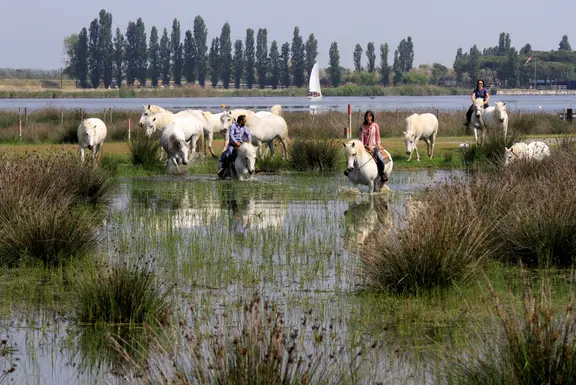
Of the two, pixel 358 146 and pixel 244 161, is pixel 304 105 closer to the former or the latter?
pixel 244 161

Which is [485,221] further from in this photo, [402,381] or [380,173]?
[380,173]

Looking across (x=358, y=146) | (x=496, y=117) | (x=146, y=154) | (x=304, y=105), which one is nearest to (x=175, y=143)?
(x=146, y=154)

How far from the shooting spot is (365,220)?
1773cm

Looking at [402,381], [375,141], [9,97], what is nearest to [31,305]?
[402,381]

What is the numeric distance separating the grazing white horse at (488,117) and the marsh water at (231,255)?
7.75 metres

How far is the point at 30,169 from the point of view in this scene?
712 inches

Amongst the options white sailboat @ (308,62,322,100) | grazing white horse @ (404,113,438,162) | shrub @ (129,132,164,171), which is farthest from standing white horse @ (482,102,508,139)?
white sailboat @ (308,62,322,100)

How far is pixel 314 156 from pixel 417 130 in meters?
3.90

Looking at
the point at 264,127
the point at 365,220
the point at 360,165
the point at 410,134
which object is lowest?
the point at 365,220

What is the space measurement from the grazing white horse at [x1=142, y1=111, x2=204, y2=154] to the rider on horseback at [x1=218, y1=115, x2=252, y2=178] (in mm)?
3268

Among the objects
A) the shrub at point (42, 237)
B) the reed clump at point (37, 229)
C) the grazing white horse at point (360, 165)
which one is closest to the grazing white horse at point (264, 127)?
the grazing white horse at point (360, 165)

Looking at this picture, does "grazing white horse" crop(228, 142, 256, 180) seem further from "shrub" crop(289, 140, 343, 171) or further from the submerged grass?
the submerged grass

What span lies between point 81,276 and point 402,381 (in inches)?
154

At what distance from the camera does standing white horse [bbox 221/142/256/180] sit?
2558 cm
